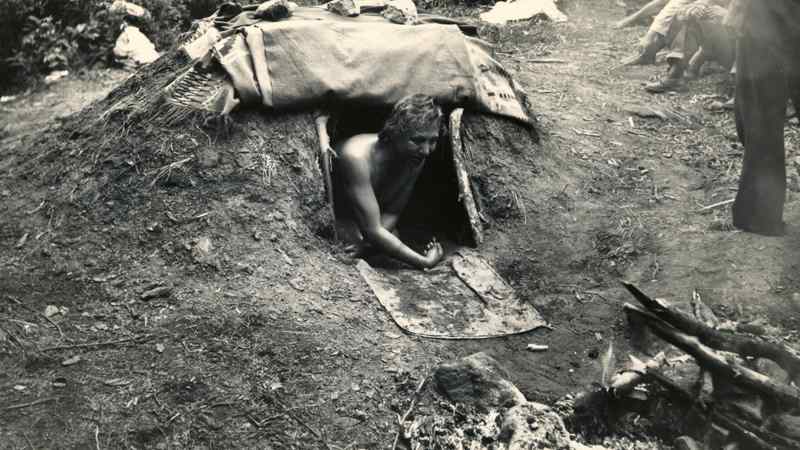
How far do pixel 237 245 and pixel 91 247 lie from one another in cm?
93

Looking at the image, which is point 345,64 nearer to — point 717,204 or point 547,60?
point 717,204

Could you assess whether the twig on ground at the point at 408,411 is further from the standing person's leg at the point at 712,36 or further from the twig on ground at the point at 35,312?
the standing person's leg at the point at 712,36

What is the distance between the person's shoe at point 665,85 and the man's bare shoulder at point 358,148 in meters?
4.44

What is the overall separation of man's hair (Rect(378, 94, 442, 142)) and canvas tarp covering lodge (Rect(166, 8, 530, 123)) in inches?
15.8

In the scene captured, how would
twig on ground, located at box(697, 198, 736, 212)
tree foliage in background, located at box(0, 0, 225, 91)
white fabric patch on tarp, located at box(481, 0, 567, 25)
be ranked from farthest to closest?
white fabric patch on tarp, located at box(481, 0, 567, 25)
tree foliage in background, located at box(0, 0, 225, 91)
twig on ground, located at box(697, 198, 736, 212)

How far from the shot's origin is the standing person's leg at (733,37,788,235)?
4648mm

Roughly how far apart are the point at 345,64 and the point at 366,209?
110 centimetres

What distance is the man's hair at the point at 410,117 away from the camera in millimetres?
4922

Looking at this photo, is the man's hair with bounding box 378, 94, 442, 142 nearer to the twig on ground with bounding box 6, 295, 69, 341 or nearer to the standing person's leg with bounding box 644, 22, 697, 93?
the twig on ground with bounding box 6, 295, 69, 341

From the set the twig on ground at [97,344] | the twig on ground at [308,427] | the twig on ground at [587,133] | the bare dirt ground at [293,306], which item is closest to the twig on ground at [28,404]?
the bare dirt ground at [293,306]

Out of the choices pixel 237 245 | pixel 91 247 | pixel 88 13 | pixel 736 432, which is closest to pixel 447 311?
pixel 237 245

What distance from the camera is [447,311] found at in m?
4.66

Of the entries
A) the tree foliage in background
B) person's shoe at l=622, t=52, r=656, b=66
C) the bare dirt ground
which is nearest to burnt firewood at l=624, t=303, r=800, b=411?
the bare dirt ground

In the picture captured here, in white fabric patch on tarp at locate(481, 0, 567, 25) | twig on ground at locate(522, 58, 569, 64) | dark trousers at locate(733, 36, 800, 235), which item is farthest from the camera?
white fabric patch on tarp at locate(481, 0, 567, 25)
